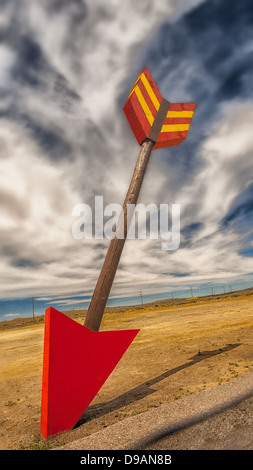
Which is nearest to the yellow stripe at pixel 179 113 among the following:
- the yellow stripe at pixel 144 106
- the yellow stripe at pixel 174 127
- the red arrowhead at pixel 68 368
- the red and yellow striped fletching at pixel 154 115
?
the red and yellow striped fletching at pixel 154 115

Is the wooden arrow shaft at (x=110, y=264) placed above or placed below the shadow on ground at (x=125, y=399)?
above

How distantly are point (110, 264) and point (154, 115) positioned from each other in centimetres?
321

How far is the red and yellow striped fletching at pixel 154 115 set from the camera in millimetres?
4941

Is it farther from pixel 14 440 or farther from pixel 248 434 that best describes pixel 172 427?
pixel 14 440

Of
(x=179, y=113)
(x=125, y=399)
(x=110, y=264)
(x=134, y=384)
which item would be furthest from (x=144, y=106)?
(x=134, y=384)

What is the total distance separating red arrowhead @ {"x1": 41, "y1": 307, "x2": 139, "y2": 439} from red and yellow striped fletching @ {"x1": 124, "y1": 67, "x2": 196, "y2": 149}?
3.68 meters

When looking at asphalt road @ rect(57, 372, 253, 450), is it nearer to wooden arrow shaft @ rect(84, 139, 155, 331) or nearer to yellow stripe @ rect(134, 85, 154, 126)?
wooden arrow shaft @ rect(84, 139, 155, 331)

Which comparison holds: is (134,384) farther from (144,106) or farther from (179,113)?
(179,113)

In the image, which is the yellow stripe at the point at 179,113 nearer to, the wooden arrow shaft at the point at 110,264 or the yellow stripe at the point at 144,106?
the yellow stripe at the point at 144,106

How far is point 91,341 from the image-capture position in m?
3.52

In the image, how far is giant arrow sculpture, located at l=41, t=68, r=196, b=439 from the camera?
305 cm

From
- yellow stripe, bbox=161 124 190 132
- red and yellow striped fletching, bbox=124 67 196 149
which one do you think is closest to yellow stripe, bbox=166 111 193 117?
red and yellow striped fletching, bbox=124 67 196 149
